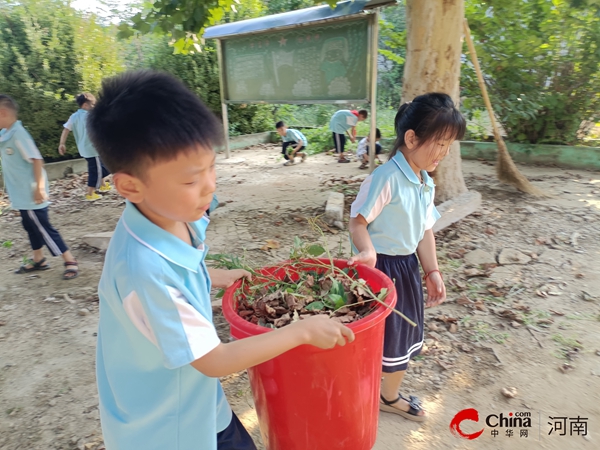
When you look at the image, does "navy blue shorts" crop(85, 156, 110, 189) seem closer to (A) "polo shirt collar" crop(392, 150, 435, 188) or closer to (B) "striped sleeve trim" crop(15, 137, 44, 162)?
(B) "striped sleeve trim" crop(15, 137, 44, 162)

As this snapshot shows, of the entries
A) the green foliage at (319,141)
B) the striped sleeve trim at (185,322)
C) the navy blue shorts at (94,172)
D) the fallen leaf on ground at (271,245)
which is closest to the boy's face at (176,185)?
the striped sleeve trim at (185,322)

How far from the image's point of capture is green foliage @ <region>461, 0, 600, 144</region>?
6.16 metres

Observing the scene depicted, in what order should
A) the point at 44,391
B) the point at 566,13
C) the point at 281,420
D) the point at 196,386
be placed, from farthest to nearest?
the point at 566,13
the point at 44,391
the point at 281,420
the point at 196,386

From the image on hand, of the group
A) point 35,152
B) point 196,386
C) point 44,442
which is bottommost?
point 44,442

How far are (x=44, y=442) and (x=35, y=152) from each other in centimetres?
250

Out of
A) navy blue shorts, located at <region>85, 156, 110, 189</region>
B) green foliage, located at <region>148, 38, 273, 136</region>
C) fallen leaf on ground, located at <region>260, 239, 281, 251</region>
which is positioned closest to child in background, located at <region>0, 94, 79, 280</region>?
fallen leaf on ground, located at <region>260, 239, 281, 251</region>

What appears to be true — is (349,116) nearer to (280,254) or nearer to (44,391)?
(280,254)

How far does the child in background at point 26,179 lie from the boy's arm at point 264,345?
3290 mm

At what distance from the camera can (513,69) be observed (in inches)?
260

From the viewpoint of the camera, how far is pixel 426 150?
1.62 meters

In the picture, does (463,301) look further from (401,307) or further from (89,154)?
(89,154)

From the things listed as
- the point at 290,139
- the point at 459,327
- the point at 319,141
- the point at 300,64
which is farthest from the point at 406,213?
the point at 319,141

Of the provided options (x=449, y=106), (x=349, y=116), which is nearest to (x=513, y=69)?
(x=349, y=116)

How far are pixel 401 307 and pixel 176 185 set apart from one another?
120 cm
